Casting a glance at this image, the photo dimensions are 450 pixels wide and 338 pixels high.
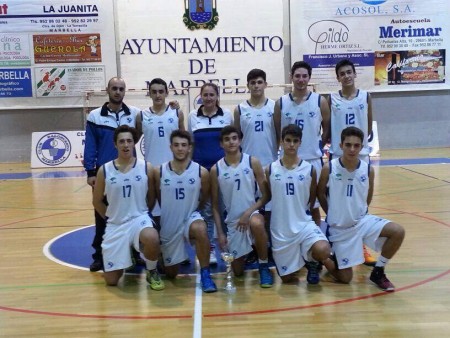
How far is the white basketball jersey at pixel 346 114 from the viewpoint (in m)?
4.62

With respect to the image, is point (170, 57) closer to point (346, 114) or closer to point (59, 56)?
point (59, 56)

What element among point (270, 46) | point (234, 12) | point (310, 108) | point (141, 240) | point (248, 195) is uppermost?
point (234, 12)

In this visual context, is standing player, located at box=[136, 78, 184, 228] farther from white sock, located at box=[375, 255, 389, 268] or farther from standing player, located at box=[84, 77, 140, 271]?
white sock, located at box=[375, 255, 389, 268]

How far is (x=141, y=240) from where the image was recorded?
13.3ft

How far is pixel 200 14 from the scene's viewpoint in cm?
1334

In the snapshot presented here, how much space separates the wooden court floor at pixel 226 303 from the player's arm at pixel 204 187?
0.64 metres

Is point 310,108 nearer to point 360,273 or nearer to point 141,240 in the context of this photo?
point 360,273

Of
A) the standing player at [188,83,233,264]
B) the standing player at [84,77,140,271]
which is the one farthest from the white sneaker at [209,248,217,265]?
the standing player at [84,77,140,271]

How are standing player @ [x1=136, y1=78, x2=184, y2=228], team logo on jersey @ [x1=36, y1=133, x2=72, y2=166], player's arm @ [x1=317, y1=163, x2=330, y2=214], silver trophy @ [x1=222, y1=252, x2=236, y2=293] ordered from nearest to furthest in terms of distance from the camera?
silver trophy @ [x1=222, y1=252, x2=236, y2=293], player's arm @ [x1=317, y1=163, x2=330, y2=214], standing player @ [x1=136, y1=78, x2=184, y2=228], team logo on jersey @ [x1=36, y1=133, x2=72, y2=166]

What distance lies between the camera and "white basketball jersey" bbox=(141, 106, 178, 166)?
4.77 meters

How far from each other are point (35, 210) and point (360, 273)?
486 centimetres

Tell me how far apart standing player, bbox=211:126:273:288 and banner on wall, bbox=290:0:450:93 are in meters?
9.66

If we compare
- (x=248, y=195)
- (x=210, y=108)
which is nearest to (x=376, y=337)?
(x=248, y=195)

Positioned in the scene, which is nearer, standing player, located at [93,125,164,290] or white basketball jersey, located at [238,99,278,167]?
standing player, located at [93,125,164,290]
